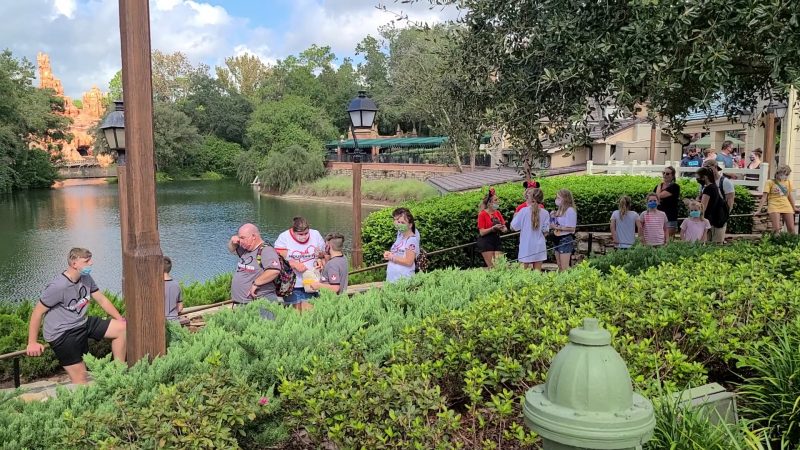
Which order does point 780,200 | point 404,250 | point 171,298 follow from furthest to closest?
1. point 780,200
2. point 404,250
3. point 171,298

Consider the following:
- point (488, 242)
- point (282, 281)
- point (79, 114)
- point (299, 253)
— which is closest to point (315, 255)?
point (299, 253)

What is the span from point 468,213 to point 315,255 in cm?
453

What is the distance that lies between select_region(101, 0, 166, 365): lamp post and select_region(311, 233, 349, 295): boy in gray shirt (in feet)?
9.34

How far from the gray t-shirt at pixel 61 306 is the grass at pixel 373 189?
112ft

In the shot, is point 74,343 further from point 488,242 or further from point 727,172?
point 727,172

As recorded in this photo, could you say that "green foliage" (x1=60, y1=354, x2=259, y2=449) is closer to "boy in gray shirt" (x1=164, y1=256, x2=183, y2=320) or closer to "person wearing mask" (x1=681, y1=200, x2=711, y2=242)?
"boy in gray shirt" (x1=164, y1=256, x2=183, y2=320)

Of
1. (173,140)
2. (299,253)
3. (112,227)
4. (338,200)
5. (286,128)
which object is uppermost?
(286,128)

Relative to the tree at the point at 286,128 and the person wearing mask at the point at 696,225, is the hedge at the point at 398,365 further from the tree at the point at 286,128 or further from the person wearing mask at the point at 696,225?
the tree at the point at 286,128

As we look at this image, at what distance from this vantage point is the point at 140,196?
2955mm

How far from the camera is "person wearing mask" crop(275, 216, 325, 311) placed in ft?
20.5

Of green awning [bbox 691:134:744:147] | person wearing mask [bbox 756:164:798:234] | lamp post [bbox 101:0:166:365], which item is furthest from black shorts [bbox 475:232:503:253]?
green awning [bbox 691:134:744:147]

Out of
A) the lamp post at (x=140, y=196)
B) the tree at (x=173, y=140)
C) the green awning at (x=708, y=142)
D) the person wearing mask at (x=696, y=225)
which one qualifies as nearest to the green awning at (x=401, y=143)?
the tree at (x=173, y=140)

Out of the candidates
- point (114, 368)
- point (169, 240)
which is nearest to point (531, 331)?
point (114, 368)

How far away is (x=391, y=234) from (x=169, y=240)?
54.7 ft
